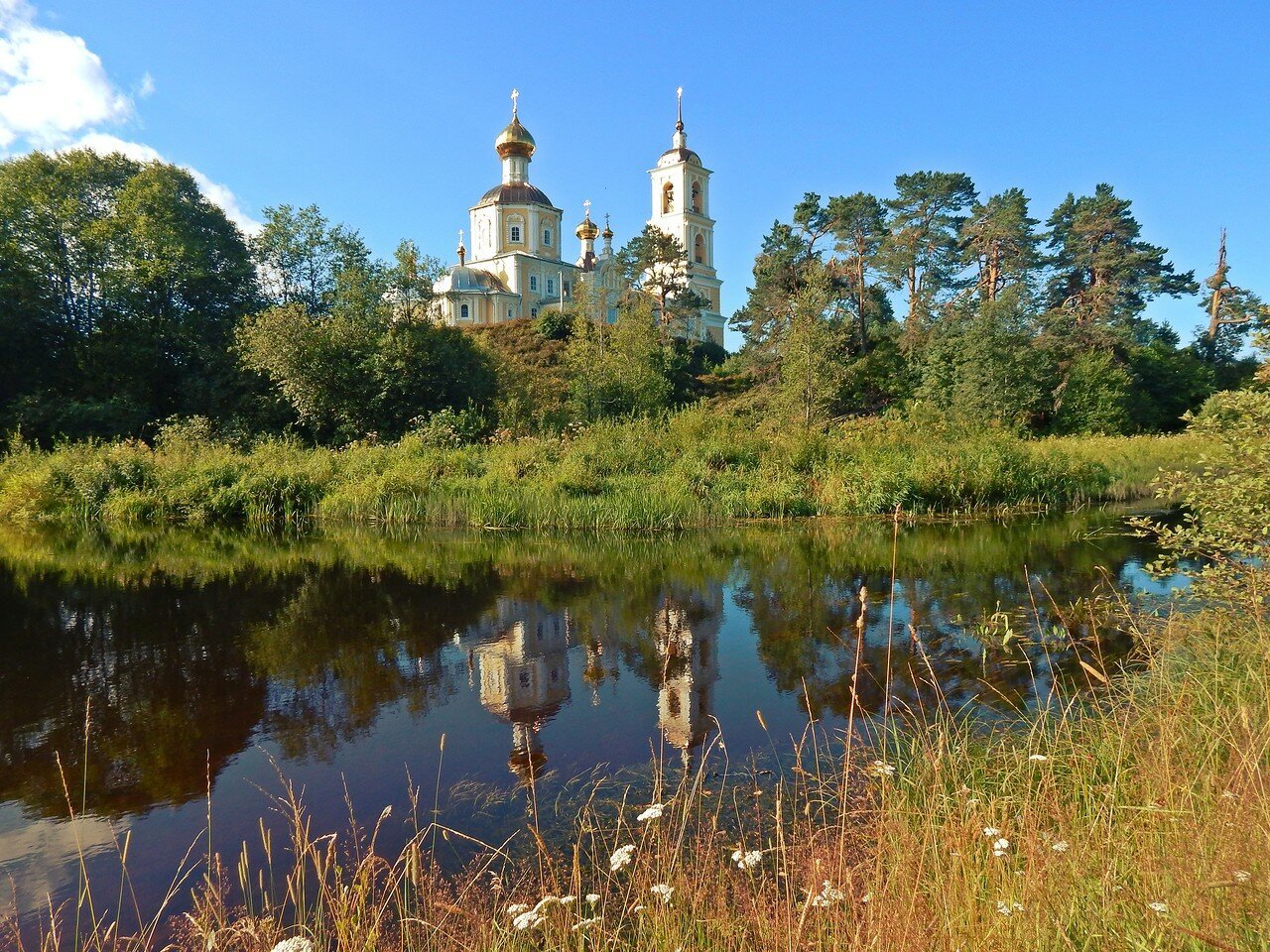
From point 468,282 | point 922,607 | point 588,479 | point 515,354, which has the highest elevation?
point 468,282

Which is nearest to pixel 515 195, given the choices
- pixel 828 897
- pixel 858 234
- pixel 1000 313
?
pixel 858 234

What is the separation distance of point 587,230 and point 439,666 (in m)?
58.9

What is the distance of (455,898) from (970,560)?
9737mm

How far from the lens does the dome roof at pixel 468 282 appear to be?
54.2 metres

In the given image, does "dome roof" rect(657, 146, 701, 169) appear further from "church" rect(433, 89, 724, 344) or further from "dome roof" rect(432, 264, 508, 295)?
"dome roof" rect(432, 264, 508, 295)

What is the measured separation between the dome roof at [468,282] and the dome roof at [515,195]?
5334mm

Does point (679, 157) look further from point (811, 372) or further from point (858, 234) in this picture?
point (811, 372)

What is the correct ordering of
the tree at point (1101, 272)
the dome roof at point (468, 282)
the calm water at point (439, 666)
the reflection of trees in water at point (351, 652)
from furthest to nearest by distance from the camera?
the dome roof at point (468, 282) → the tree at point (1101, 272) → the reflection of trees in water at point (351, 652) → the calm water at point (439, 666)

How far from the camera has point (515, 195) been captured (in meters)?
56.9

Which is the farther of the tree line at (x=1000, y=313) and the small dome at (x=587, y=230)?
the small dome at (x=587, y=230)

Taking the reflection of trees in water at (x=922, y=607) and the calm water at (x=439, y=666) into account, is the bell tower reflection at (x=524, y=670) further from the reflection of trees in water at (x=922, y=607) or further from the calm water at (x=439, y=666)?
the reflection of trees in water at (x=922, y=607)

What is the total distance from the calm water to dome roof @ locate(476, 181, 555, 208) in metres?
48.2

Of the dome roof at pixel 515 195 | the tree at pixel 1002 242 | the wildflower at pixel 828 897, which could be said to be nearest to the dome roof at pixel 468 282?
the dome roof at pixel 515 195

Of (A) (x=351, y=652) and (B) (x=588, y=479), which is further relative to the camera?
(B) (x=588, y=479)
